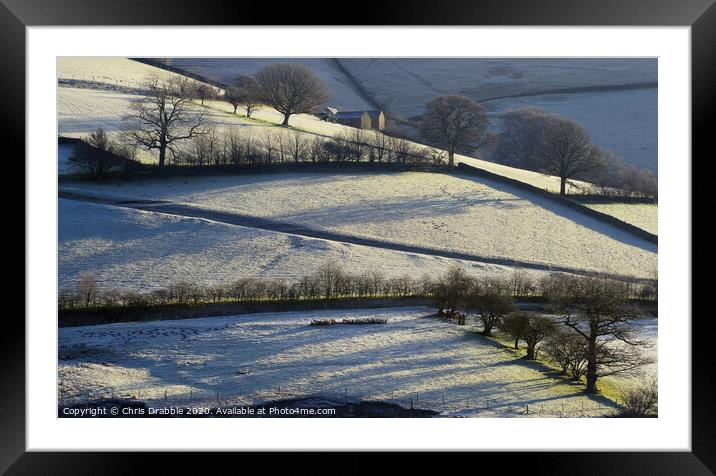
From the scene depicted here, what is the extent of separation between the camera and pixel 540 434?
9.12 m

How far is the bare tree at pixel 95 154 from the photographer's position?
14128mm

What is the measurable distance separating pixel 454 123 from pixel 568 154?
116 inches

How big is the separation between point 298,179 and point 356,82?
16.4 feet

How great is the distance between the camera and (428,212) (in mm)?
14758

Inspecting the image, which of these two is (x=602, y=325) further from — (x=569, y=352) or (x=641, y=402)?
(x=641, y=402)

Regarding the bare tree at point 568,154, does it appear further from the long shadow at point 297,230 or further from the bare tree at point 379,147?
the bare tree at point 379,147

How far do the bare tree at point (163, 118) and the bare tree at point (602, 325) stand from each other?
8.84m

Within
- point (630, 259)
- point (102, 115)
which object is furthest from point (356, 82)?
point (630, 259)

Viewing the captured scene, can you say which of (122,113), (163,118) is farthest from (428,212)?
(122,113)

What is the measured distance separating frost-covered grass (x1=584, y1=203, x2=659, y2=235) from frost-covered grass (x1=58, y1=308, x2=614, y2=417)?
14.2 feet

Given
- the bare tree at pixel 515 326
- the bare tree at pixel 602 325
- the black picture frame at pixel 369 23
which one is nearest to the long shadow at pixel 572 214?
the bare tree at pixel 602 325

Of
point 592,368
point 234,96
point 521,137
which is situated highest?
point 234,96

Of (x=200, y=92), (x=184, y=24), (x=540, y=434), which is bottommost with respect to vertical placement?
(x=540, y=434)
